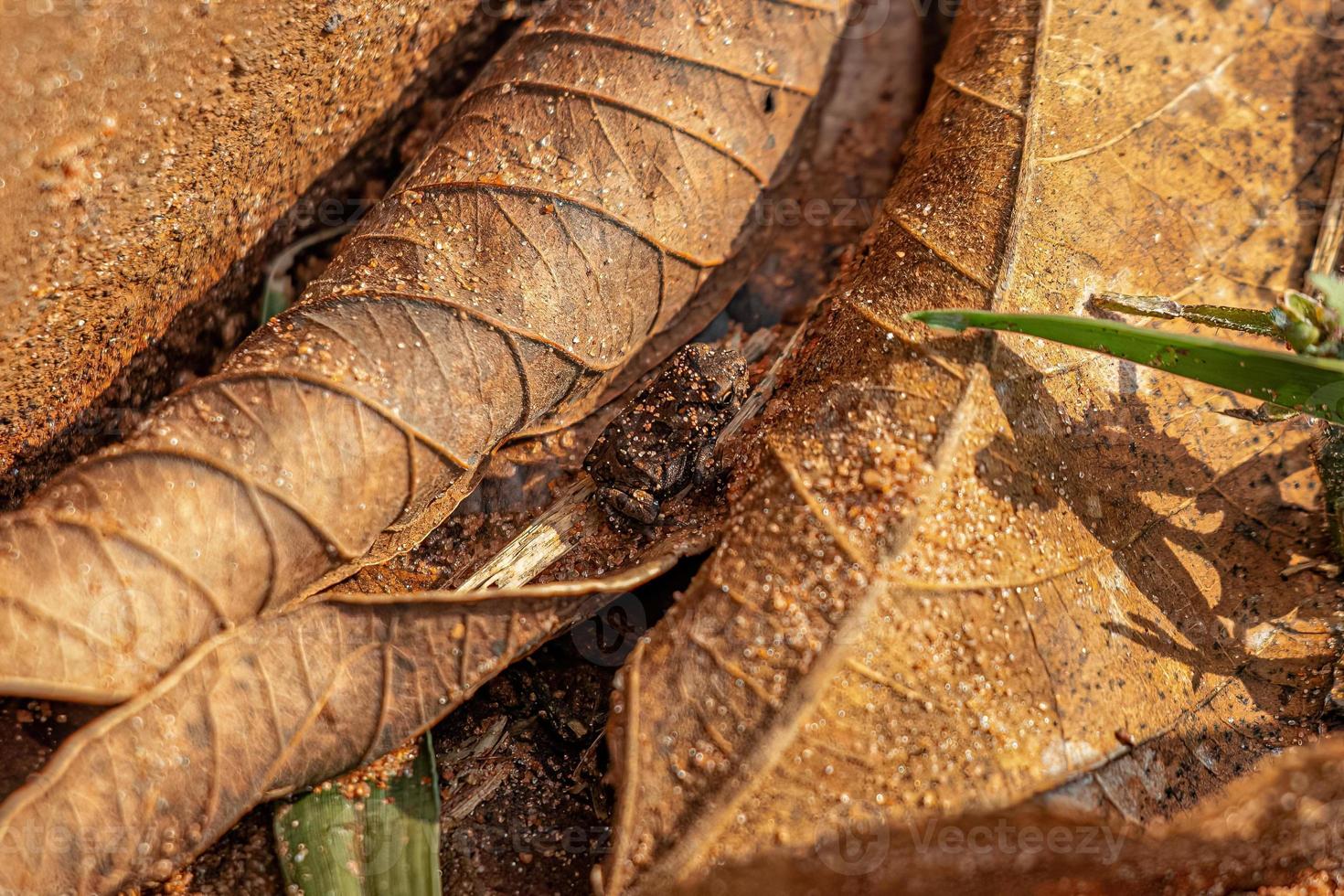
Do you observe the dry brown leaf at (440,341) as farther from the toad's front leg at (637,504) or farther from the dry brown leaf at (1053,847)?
the dry brown leaf at (1053,847)

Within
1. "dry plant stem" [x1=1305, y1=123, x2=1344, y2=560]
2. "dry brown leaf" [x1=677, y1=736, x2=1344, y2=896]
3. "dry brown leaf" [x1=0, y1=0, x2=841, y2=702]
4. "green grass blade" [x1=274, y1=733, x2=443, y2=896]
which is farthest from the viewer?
"dry plant stem" [x1=1305, y1=123, x2=1344, y2=560]

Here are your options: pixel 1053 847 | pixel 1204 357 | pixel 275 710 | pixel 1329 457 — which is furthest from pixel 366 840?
pixel 1329 457

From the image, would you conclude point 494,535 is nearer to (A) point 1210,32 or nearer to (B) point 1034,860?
(B) point 1034,860

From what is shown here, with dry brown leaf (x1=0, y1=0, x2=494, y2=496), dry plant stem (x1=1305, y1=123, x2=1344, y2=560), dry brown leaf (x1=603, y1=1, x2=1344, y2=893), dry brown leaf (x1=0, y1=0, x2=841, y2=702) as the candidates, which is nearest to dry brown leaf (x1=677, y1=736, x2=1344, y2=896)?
dry brown leaf (x1=603, y1=1, x2=1344, y2=893)

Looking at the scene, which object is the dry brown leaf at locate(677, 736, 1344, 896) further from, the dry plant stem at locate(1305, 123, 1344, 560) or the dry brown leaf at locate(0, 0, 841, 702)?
the dry brown leaf at locate(0, 0, 841, 702)

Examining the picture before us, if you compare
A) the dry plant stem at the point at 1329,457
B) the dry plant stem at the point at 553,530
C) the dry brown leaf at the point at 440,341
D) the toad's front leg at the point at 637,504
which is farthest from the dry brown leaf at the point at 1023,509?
the dry brown leaf at the point at 440,341
